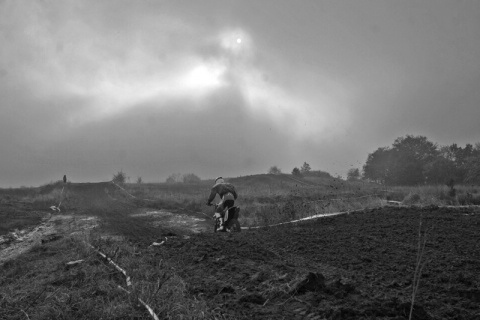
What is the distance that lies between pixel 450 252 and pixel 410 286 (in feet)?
7.93

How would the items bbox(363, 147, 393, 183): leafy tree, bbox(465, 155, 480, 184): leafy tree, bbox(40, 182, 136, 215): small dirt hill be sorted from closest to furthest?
bbox(40, 182, 136, 215): small dirt hill, bbox(465, 155, 480, 184): leafy tree, bbox(363, 147, 393, 183): leafy tree

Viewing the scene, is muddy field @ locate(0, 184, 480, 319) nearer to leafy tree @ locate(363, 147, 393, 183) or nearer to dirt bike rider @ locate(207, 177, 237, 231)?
dirt bike rider @ locate(207, 177, 237, 231)

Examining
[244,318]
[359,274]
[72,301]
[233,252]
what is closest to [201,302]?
[244,318]

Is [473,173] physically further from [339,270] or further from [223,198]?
[339,270]

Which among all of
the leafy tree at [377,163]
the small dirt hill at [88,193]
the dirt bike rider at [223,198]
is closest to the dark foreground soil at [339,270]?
the dirt bike rider at [223,198]

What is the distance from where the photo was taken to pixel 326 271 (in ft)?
17.4

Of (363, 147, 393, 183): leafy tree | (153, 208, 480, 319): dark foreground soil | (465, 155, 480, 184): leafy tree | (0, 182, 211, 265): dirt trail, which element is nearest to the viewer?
(153, 208, 480, 319): dark foreground soil

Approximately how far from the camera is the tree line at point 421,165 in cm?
4056

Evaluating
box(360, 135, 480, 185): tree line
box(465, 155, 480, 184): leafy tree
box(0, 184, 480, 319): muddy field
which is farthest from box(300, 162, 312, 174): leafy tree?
box(0, 184, 480, 319): muddy field

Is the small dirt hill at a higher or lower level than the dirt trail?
higher

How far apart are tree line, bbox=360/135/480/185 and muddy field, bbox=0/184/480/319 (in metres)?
28.3

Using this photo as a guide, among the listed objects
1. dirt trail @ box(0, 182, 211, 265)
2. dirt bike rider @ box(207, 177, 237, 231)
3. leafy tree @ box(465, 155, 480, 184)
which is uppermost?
leafy tree @ box(465, 155, 480, 184)

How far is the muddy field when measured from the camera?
3.62m

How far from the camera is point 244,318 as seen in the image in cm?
349
